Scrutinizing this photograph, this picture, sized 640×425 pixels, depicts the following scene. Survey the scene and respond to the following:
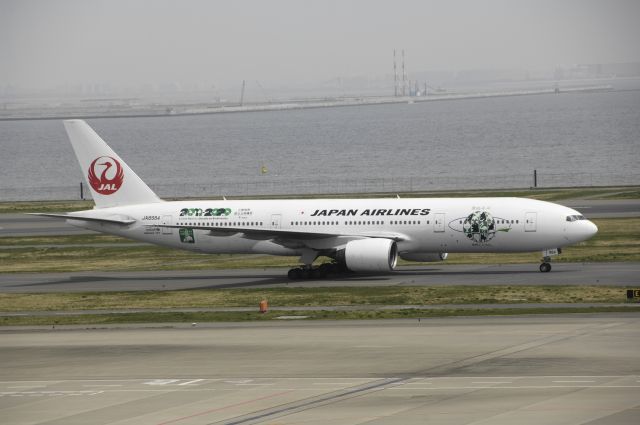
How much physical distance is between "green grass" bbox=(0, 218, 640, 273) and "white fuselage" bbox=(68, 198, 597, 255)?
5.13 metres

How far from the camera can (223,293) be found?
62562 mm

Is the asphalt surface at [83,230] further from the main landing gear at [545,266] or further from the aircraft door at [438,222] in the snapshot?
the aircraft door at [438,222]

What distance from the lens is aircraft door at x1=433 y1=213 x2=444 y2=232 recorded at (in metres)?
67.0

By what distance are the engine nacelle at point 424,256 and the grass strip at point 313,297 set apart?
23.8ft

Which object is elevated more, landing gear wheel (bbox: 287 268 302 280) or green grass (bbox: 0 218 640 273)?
green grass (bbox: 0 218 640 273)

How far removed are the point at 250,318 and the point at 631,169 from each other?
13479 cm

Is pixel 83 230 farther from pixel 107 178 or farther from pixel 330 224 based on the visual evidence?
pixel 330 224

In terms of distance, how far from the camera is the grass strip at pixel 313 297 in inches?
2183

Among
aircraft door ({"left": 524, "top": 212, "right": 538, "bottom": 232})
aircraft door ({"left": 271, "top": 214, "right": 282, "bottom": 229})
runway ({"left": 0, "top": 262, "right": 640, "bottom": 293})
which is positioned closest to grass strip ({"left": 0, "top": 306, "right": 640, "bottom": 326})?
runway ({"left": 0, "top": 262, "right": 640, "bottom": 293})

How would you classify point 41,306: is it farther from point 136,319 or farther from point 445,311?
point 445,311

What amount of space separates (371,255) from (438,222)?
4646mm

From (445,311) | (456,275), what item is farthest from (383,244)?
(445,311)

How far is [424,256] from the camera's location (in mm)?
69562

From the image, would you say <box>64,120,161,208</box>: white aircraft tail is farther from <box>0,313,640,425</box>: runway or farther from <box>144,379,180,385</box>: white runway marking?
<box>144,379,180,385</box>: white runway marking
